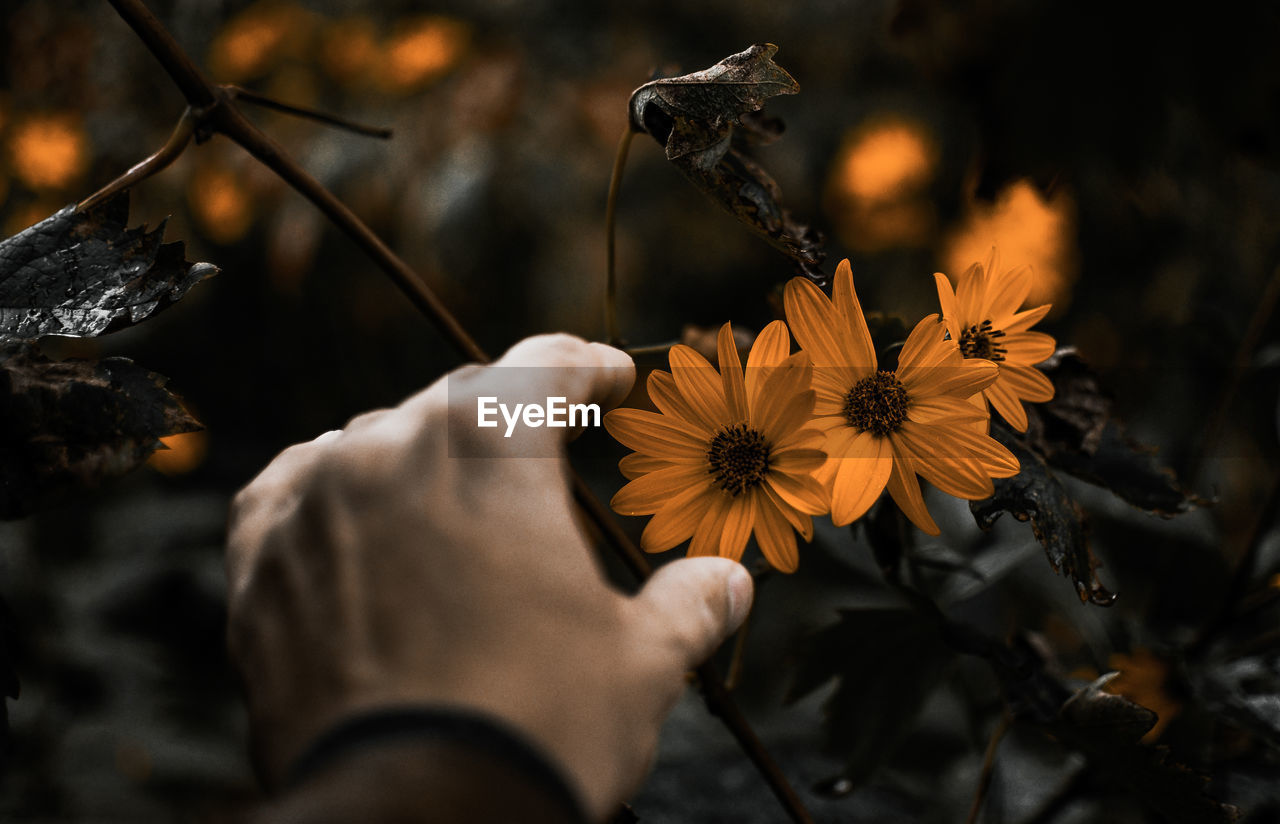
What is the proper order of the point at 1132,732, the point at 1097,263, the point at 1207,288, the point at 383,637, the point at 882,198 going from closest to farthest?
1. the point at 383,637
2. the point at 1132,732
3. the point at 1207,288
4. the point at 1097,263
5. the point at 882,198

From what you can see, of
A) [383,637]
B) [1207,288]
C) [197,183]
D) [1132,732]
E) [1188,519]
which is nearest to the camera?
[383,637]

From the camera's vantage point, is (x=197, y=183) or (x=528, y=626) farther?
(x=197, y=183)

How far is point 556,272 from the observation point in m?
1.29

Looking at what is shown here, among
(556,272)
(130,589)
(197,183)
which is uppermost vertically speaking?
(197,183)

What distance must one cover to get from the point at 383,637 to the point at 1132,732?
14.3 inches

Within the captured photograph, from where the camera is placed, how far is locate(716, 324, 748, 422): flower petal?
1.26 ft

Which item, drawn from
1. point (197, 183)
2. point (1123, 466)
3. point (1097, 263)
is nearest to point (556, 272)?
point (197, 183)

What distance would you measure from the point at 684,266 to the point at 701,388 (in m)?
1.24

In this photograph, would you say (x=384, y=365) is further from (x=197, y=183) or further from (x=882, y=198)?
(x=882, y=198)

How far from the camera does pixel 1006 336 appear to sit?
42 centimetres

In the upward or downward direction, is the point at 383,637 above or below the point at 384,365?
above

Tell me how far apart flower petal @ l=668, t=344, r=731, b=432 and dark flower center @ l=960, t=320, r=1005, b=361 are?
14 cm

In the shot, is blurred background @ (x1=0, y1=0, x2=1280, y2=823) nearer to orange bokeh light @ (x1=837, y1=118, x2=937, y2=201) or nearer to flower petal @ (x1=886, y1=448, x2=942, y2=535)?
orange bokeh light @ (x1=837, y1=118, x2=937, y2=201)

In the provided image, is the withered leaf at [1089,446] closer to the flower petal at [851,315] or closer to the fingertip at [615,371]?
the flower petal at [851,315]
